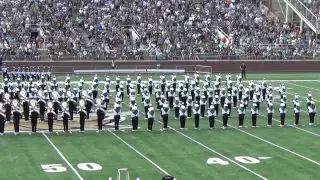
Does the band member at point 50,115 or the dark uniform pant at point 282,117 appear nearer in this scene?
Answer: the band member at point 50,115

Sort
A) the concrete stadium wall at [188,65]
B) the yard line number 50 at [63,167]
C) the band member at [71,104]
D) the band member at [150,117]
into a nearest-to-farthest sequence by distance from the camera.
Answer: the yard line number 50 at [63,167], the band member at [150,117], the band member at [71,104], the concrete stadium wall at [188,65]

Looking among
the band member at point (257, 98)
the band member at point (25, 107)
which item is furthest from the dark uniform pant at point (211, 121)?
the band member at point (25, 107)

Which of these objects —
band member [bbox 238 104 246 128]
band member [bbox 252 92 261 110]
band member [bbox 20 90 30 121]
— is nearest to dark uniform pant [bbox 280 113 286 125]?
band member [bbox 238 104 246 128]

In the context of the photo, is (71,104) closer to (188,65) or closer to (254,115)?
(254,115)

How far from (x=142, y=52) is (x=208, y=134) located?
70.2 feet

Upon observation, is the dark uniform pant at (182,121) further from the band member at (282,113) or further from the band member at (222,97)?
the band member at (222,97)

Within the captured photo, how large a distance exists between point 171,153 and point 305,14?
104 ft

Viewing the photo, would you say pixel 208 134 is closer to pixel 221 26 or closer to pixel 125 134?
pixel 125 134

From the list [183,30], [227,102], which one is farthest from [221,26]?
[227,102]

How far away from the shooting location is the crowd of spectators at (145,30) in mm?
44406

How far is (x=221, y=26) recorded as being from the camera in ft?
161

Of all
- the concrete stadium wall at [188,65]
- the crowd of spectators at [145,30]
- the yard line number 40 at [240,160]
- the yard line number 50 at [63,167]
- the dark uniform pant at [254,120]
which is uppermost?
the crowd of spectators at [145,30]

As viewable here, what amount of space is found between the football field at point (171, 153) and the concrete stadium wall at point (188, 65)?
54.7 feet

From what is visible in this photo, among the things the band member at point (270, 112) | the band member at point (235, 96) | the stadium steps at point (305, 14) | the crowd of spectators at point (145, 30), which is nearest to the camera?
the band member at point (270, 112)
